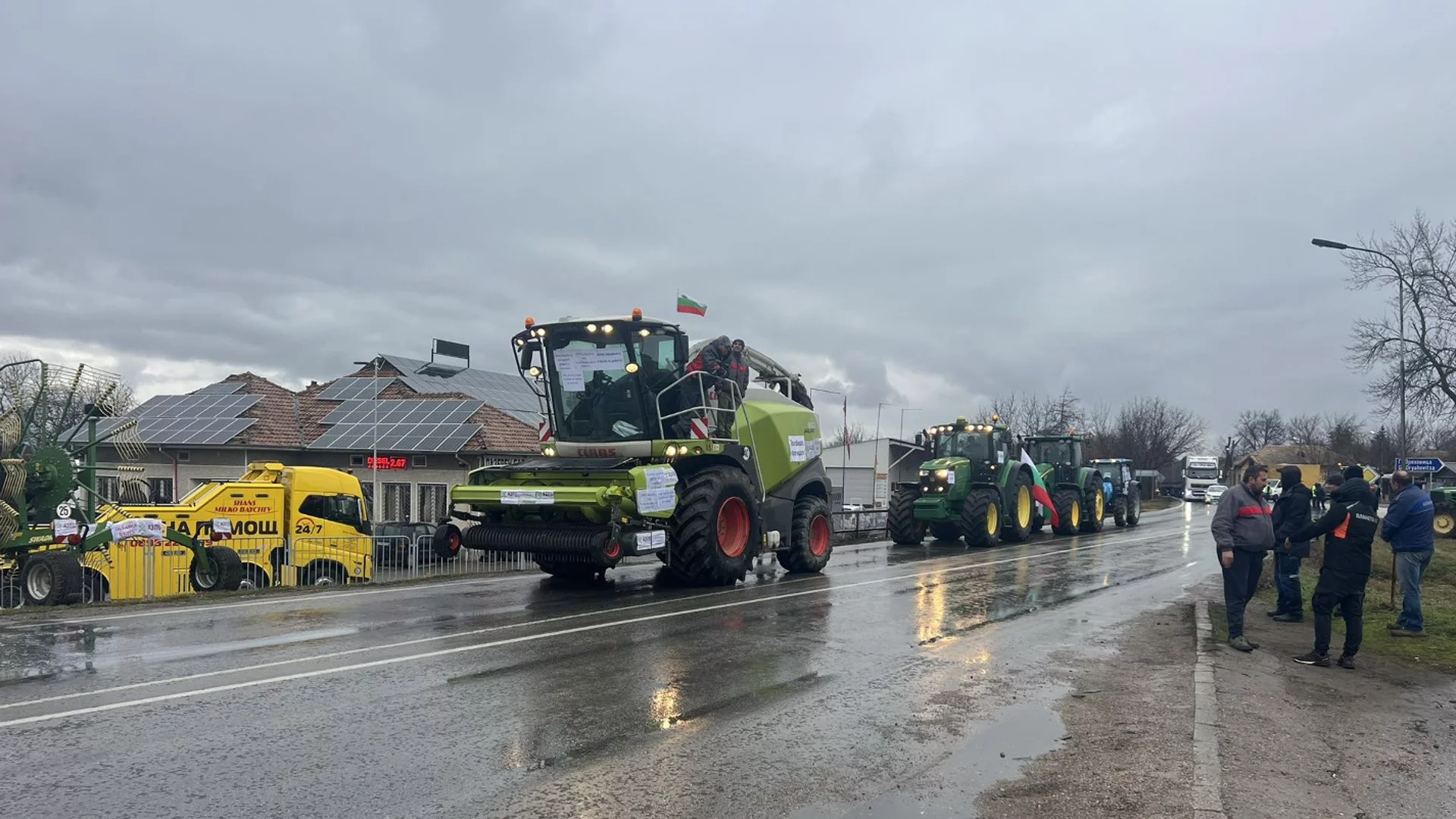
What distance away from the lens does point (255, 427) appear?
3312 centimetres

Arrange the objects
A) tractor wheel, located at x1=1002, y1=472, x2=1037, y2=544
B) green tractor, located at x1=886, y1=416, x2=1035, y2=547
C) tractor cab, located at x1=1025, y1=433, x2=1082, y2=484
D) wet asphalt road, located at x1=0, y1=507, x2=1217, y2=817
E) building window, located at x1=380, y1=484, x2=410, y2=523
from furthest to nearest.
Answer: building window, located at x1=380, y1=484, x2=410, y2=523, tractor cab, located at x1=1025, y1=433, x2=1082, y2=484, tractor wheel, located at x1=1002, y1=472, x2=1037, y2=544, green tractor, located at x1=886, y1=416, x2=1035, y2=547, wet asphalt road, located at x1=0, y1=507, x2=1217, y2=817

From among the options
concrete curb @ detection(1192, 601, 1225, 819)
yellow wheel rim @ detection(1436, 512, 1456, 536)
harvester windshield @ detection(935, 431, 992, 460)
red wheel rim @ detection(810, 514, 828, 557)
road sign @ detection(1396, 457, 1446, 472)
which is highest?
harvester windshield @ detection(935, 431, 992, 460)

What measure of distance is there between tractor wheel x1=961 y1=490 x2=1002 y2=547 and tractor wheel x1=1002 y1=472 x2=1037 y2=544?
1.07m

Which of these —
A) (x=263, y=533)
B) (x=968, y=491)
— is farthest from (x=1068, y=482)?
(x=263, y=533)

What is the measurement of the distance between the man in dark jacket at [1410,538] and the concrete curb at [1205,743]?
7.95 ft

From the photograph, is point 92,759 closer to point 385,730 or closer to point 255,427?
point 385,730

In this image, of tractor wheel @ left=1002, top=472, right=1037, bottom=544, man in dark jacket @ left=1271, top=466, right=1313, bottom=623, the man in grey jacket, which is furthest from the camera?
tractor wheel @ left=1002, top=472, right=1037, bottom=544

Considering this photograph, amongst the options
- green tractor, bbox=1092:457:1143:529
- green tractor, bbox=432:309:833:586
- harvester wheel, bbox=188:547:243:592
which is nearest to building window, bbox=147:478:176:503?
harvester wheel, bbox=188:547:243:592

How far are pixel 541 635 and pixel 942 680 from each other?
147 inches

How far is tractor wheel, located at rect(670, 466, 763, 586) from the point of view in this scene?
1231 centimetres

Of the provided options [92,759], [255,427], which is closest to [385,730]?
[92,759]

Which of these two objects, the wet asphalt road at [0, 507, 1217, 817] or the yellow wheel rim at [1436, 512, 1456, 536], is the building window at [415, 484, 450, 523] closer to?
the wet asphalt road at [0, 507, 1217, 817]

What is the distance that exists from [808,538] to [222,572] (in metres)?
9.18

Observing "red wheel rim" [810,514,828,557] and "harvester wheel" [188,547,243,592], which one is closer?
"harvester wheel" [188,547,243,592]
